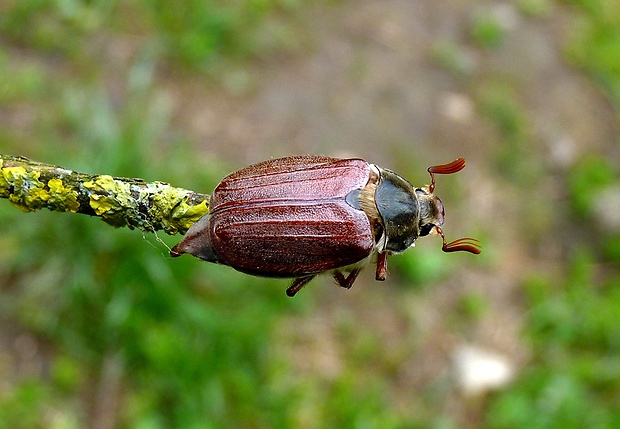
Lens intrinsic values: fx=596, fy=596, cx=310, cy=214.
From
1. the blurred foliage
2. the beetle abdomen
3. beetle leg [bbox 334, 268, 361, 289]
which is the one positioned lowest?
beetle leg [bbox 334, 268, 361, 289]

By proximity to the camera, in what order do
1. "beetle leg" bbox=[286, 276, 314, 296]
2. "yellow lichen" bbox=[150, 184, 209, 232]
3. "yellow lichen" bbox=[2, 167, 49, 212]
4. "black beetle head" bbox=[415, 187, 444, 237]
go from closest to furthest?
1. "yellow lichen" bbox=[2, 167, 49, 212]
2. "yellow lichen" bbox=[150, 184, 209, 232]
3. "beetle leg" bbox=[286, 276, 314, 296]
4. "black beetle head" bbox=[415, 187, 444, 237]

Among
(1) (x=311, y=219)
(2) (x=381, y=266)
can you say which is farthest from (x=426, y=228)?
(1) (x=311, y=219)

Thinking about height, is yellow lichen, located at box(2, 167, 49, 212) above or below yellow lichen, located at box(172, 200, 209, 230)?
above

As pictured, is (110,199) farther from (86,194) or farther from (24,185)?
(24,185)

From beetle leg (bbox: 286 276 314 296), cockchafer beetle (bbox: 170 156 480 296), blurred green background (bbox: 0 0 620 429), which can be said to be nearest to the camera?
cockchafer beetle (bbox: 170 156 480 296)

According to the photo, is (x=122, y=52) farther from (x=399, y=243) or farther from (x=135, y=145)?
(x=399, y=243)

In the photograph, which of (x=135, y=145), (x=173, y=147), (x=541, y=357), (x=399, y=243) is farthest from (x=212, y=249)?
(x=541, y=357)

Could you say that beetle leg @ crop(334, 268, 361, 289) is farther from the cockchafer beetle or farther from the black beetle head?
the black beetle head

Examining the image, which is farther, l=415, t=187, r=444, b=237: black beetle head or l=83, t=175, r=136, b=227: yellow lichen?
l=415, t=187, r=444, b=237: black beetle head

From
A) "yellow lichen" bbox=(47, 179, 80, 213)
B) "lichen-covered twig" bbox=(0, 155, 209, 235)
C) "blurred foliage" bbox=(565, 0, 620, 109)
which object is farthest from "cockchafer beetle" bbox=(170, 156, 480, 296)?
Answer: "blurred foliage" bbox=(565, 0, 620, 109)
